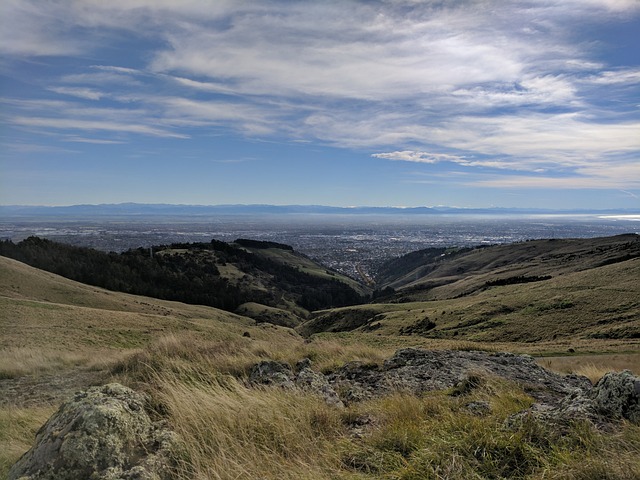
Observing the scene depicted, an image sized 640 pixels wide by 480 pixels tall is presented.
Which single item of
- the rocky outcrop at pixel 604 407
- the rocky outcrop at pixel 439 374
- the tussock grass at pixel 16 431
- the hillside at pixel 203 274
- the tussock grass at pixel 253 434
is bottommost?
the hillside at pixel 203 274

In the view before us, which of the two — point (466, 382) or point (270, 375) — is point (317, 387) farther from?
point (466, 382)

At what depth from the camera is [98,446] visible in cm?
398

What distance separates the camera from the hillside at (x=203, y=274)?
94.7 m

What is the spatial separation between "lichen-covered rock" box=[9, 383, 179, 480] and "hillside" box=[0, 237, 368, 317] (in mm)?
96760

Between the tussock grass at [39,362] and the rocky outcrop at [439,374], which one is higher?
the rocky outcrop at [439,374]

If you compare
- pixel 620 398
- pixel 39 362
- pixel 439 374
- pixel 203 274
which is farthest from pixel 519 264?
pixel 620 398

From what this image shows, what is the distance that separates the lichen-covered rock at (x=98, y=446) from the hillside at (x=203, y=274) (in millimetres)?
96760

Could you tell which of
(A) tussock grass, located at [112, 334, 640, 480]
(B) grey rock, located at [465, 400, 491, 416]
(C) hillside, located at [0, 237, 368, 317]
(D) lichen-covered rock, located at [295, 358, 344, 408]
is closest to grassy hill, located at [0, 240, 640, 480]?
(A) tussock grass, located at [112, 334, 640, 480]

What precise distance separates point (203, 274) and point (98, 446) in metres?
135

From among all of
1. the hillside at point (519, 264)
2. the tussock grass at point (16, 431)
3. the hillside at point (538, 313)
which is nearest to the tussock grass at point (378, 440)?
the tussock grass at point (16, 431)

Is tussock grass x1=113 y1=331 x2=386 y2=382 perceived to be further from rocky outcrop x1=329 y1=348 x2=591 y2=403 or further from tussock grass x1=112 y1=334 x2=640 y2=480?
tussock grass x1=112 y1=334 x2=640 y2=480

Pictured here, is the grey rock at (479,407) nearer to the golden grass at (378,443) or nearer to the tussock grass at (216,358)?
the golden grass at (378,443)

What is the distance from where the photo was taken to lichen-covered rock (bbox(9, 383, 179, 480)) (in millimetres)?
3812

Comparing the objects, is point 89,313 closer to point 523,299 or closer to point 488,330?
point 488,330
